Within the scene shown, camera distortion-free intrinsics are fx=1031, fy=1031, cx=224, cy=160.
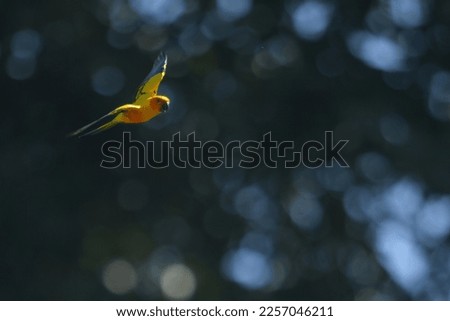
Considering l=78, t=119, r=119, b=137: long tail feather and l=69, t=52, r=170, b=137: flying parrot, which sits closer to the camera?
l=69, t=52, r=170, b=137: flying parrot

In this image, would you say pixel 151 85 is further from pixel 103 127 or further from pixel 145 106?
pixel 103 127

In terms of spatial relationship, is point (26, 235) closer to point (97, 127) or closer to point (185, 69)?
point (97, 127)

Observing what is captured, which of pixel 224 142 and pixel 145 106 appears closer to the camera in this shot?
pixel 145 106

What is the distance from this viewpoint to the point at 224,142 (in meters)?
3.00

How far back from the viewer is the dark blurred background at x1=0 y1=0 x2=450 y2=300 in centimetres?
285

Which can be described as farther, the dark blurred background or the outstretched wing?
the dark blurred background

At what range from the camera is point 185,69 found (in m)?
3.00

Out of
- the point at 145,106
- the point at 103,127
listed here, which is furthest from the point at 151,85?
the point at 103,127

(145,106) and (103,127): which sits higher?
(103,127)

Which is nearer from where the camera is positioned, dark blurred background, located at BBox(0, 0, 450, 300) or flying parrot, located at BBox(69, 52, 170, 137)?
flying parrot, located at BBox(69, 52, 170, 137)

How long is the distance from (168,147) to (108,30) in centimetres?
39
